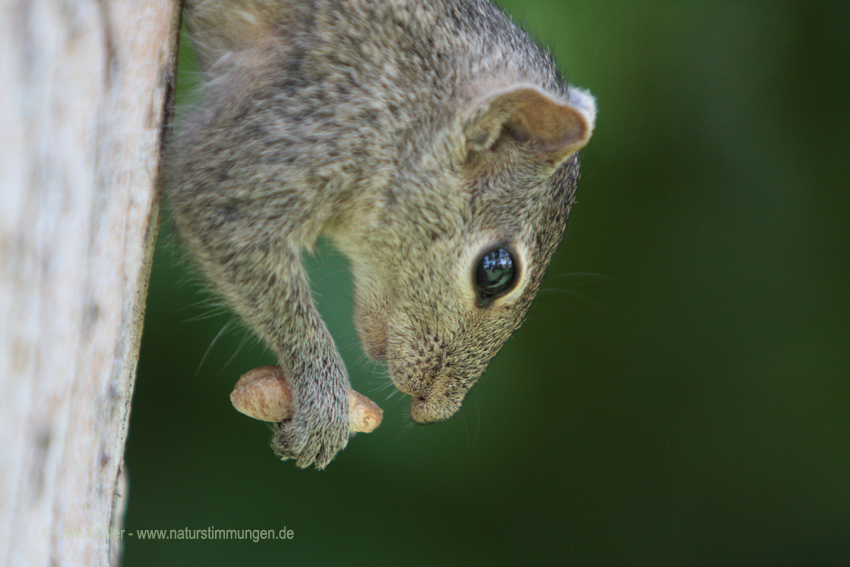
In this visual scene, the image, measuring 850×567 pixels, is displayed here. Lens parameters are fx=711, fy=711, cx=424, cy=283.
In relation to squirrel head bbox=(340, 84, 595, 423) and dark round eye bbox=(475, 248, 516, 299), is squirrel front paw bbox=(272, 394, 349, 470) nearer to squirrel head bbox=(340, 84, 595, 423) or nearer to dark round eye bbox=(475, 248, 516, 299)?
squirrel head bbox=(340, 84, 595, 423)

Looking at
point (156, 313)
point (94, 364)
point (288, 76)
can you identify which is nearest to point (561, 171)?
point (288, 76)

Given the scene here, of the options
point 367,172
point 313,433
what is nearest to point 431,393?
point 313,433

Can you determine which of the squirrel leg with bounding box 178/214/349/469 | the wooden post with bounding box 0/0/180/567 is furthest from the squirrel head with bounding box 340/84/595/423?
the wooden post with bounding box 0/0/180/567

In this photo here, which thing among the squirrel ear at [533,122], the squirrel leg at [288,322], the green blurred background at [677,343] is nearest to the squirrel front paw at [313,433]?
the squirrel leg at [288,322]

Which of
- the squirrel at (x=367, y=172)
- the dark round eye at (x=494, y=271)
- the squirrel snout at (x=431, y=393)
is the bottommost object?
the squirrel snout at (x=431, y=393)

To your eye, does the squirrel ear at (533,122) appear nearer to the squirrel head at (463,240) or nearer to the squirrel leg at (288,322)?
the squirrel head at (463,240)

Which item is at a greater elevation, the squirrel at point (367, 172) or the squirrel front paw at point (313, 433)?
the squirrel at point (367, 172)

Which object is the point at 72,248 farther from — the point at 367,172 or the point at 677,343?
the point at 677,343
